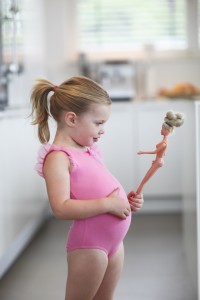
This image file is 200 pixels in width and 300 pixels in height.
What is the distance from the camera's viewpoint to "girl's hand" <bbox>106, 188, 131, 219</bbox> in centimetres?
146

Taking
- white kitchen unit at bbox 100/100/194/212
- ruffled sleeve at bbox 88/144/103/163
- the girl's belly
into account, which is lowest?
white kitchen unit at bbox 100/100/194/212

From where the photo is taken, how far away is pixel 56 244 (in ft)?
11.0

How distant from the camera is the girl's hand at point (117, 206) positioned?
1.46 meters

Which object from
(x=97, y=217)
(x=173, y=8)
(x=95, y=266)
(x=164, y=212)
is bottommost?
(x=164, y=212)

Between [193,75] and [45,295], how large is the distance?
2814 millimetres

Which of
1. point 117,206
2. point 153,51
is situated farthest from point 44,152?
point 153,51

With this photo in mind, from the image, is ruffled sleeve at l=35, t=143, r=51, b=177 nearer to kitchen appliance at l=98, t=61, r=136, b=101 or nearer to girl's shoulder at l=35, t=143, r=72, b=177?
girl's shoulder at l=35, t=143, r=72, b=177

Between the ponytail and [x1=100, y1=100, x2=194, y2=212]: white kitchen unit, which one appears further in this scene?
[x1=100, y1=100, x2=194, y2=212]: white kitchen unit

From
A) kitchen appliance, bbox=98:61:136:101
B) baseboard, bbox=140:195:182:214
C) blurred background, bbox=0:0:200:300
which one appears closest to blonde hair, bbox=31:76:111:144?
blurred background, bbox=0:0:200:300

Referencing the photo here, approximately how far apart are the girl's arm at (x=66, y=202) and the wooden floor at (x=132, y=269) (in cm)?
101

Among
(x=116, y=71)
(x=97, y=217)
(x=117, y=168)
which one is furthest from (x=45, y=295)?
A: (x=116, y=71)

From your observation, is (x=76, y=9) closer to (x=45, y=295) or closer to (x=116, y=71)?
(x=116, y=71)

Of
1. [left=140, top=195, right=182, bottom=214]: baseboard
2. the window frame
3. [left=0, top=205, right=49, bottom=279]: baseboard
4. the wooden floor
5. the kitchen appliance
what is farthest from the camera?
the window frame

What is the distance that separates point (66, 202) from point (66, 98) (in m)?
0.29
